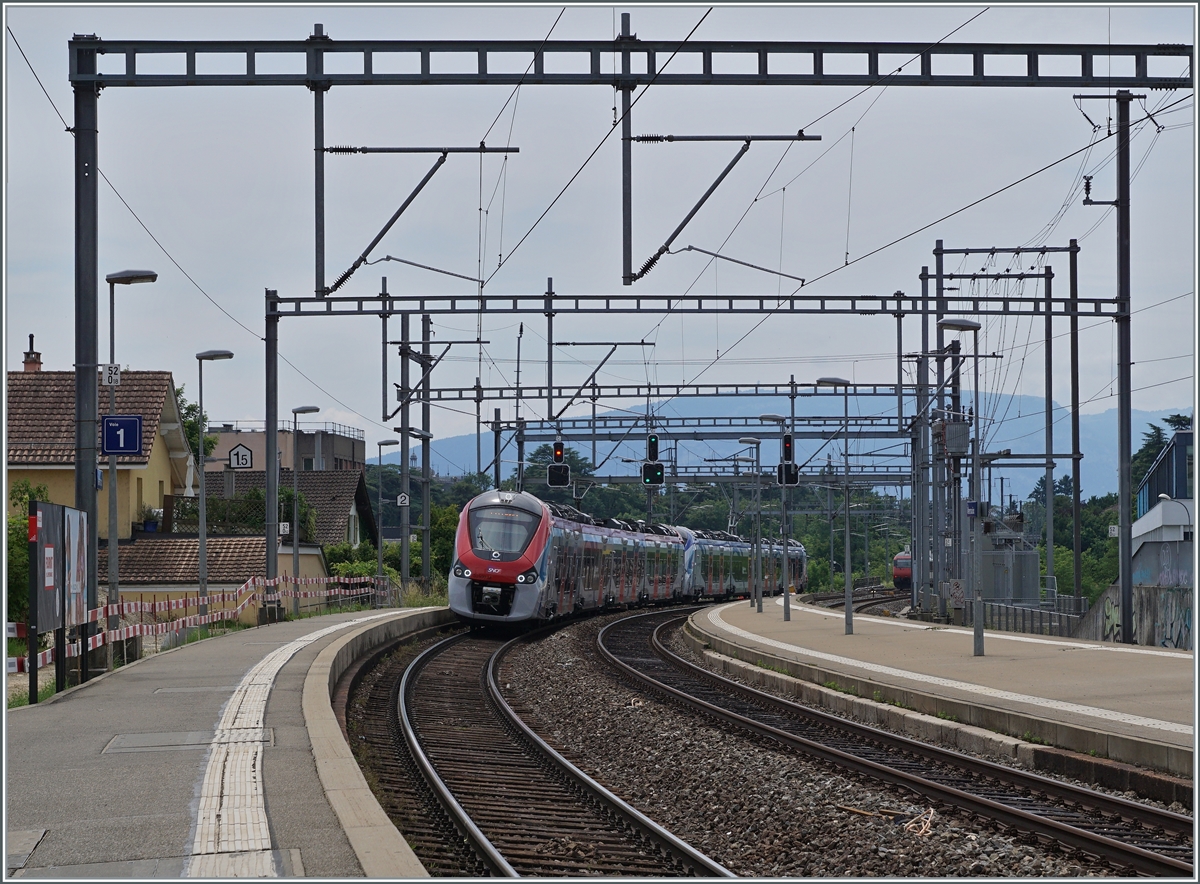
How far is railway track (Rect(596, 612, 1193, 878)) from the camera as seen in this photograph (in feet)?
27.6

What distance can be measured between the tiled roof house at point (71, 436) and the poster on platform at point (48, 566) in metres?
25.1

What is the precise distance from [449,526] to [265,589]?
109 ft

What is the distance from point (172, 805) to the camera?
8.60 meters

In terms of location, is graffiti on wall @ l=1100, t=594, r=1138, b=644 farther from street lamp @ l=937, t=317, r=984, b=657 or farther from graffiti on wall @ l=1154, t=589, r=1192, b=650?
street lamp @ l=937, t=317, r=984, b=657

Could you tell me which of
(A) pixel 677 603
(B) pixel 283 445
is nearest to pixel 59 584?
(A) pixel 677 603

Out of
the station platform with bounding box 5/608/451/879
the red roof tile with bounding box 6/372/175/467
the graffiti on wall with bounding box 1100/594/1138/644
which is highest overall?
the red roof tile with bounding box 6/372/175/467

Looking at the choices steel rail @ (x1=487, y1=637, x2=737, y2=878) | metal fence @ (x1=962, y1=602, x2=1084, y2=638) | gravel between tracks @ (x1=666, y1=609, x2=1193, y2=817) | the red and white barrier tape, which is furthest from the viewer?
metal fence @ (x1=962, y1=602, x2=1084, y2=638)

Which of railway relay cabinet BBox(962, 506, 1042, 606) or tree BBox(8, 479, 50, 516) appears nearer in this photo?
tree BBox(8, 479, 50, 516)

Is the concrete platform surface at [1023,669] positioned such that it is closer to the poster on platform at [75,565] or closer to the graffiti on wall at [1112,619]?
the graffiti on wall at [1112,619]

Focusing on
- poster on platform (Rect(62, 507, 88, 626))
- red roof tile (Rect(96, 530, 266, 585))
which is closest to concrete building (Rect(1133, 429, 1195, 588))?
poster on platform (Rect(62, 507, 88, 626))

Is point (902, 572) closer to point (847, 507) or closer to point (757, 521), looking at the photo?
point (757, 521)

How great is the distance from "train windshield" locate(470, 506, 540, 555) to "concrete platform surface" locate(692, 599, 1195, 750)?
4.51 metres

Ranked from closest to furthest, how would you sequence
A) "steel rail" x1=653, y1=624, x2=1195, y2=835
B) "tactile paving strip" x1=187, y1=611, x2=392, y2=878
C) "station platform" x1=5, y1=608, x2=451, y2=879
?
1. "tactile paving strip" x1=187, y1=611, x2=392, y2=878
2. "station platform" x1=5, y1=608, x2=451, y2=879
3. "steel rail" x1=653, y1=624, x2=1195, y2=835

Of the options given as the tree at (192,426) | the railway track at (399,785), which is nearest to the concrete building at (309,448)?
the tree at (192,426)
